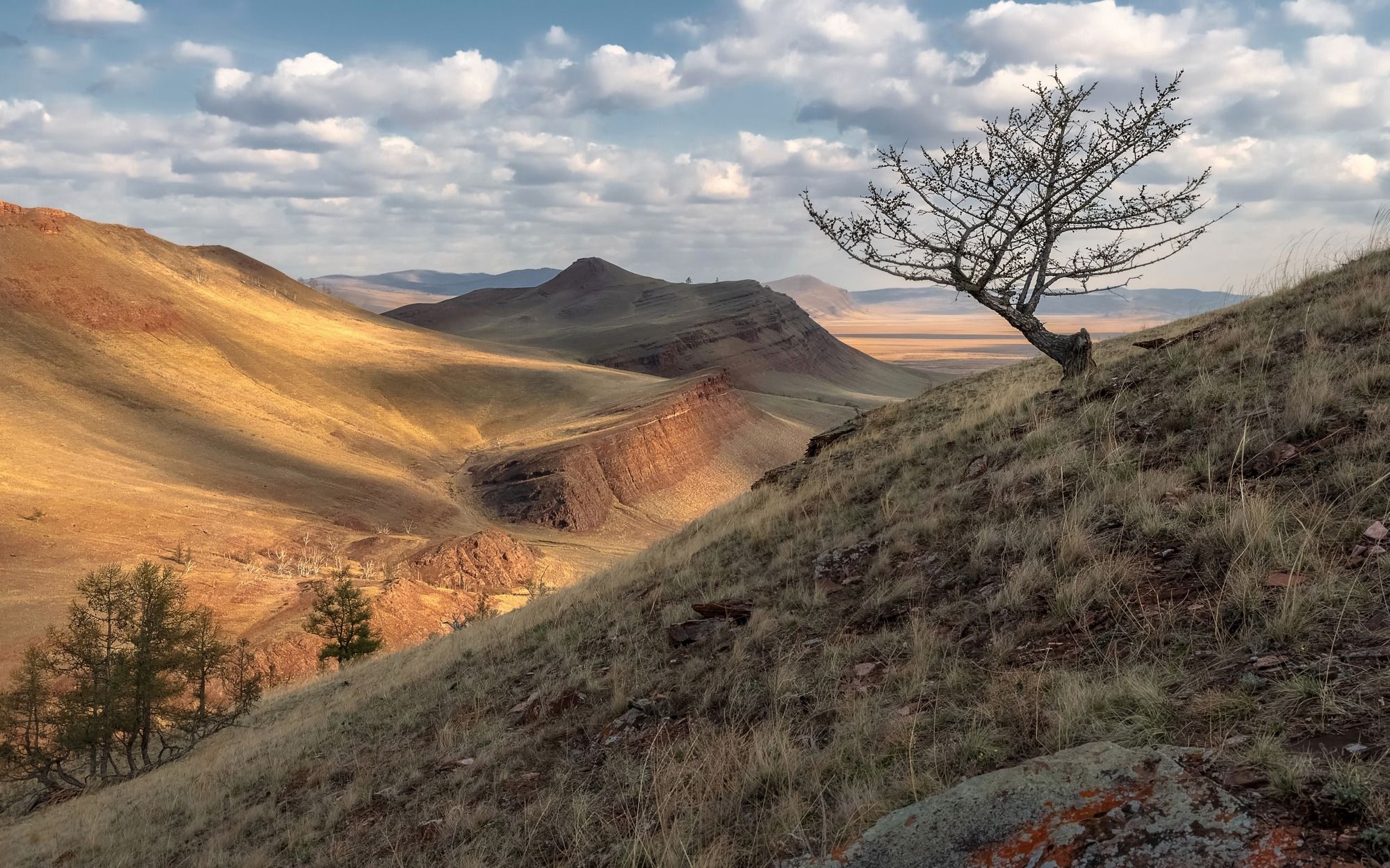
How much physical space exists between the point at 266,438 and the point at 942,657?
55493mm

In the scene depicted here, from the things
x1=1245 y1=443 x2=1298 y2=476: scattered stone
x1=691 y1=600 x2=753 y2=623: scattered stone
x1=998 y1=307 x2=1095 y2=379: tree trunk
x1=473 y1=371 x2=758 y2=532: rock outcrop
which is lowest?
x1=473 y1=371 x2=758 y2=532: rock outcrop

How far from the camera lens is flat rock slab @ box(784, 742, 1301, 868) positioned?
7.58 ft

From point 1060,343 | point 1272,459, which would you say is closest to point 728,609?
point 1272,459

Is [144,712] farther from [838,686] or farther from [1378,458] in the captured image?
[1378,458]

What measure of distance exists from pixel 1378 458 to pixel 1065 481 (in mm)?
1981

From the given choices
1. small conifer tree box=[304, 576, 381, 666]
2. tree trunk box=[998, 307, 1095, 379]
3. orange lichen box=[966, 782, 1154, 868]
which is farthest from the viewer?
small conifer tree box=[304, 576, 381, 666]

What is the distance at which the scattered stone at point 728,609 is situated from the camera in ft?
21.0

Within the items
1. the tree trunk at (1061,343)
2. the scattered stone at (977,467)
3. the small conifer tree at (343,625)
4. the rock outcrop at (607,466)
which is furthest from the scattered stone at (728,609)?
the rock outcrop at (607,466)

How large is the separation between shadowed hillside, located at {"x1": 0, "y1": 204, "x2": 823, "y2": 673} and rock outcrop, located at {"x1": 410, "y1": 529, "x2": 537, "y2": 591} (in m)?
0.41

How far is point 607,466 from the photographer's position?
57.0 metres

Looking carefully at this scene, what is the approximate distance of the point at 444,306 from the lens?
177 metres

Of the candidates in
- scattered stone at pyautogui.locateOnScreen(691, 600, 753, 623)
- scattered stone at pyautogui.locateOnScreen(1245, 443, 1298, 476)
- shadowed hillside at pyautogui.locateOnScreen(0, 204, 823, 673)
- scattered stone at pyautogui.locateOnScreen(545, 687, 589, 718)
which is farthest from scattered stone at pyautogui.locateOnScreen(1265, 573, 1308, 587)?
shadowed hillside at pyautogui.locateOnScreen(0, 204, 823, 673)

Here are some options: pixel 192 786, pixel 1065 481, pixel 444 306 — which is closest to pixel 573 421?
pixel 192 786

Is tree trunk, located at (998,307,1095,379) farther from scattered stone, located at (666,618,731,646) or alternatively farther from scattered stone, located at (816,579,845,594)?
scattered stone, located at (666,618,731,646)
